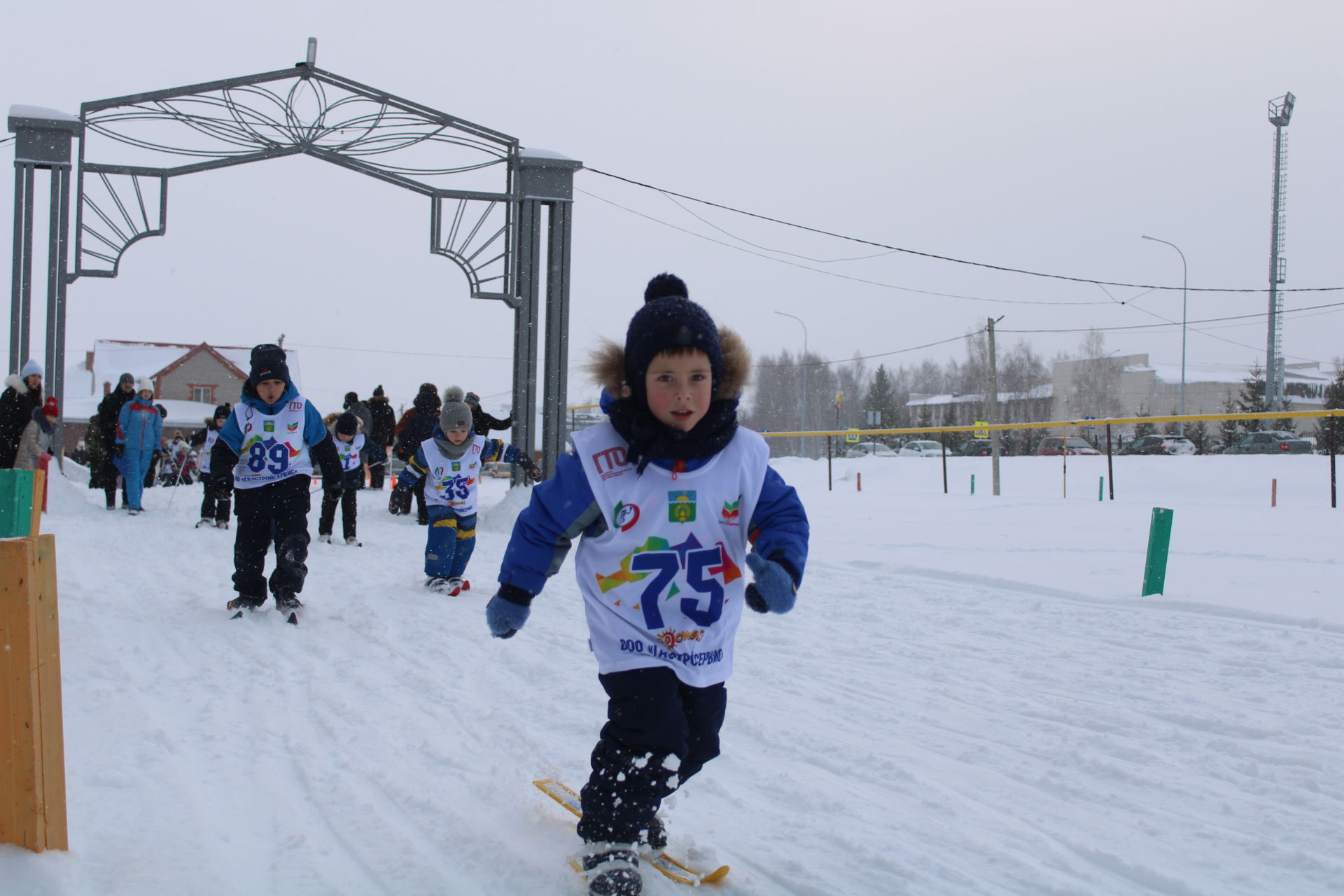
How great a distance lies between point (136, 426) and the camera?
12578 mm

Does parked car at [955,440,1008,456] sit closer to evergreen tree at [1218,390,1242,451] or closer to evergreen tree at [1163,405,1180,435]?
evergreen tree at [1163,405,1180,435]

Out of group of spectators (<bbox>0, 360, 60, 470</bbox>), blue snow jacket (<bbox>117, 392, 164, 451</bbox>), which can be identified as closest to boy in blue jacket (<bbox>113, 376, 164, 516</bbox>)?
blue snow jacket (<bbox>117, 392, 164, 451</bbox>)

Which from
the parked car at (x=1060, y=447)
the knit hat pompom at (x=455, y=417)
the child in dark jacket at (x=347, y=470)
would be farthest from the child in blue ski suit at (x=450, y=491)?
the parked car at (x=1060, y=447)

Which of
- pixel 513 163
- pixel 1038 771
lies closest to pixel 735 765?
pixel 1038 771

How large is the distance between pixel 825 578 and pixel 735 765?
4.71 meters

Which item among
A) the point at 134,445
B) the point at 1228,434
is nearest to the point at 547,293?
the point at 134,445

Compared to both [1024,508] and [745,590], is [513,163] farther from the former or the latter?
[745,590]

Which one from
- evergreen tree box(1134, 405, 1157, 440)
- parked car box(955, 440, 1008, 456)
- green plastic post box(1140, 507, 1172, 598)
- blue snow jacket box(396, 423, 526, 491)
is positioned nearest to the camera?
green plastic post box(1140, 507, 1172, 598)

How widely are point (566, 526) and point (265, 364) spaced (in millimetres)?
4144

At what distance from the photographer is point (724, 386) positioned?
257 cm

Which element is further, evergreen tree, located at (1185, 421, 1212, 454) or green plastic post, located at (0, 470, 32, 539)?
evergreen tree, located at (1185, 421, 1212, 454)

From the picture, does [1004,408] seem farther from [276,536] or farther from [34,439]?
[276,536]

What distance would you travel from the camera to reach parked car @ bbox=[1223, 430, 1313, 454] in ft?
89.8

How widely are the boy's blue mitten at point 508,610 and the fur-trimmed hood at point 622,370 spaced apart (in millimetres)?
561
